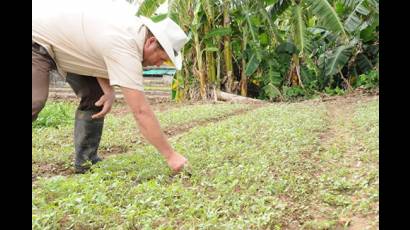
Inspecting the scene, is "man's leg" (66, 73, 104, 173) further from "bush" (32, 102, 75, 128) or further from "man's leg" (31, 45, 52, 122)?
"bush" (32, 102, 75, 128)

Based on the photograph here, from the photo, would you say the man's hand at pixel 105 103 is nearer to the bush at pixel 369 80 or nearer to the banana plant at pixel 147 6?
the banana plant at pixel 147 6

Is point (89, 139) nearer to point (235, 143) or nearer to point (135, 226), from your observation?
point (235, 143)

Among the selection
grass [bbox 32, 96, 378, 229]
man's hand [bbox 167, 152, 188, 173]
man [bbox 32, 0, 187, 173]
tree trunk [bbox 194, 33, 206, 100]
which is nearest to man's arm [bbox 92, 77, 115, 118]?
man [bbox 32, 0, 187, 173]

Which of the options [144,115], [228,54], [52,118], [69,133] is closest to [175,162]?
[144,115]

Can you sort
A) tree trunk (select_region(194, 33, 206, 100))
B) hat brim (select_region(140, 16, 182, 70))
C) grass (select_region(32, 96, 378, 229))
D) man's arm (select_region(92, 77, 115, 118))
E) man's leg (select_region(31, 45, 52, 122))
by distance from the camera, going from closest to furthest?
grass (select_region(32, 96, 378, 229)), hat brim (select_region(140, 16, 182, 70)), man's leg (select_region(31, 45, 52, 122)), man's arm (select_region(92, 77, 115, 118)), tree trunk (select_region(194, 33, 206, 100))

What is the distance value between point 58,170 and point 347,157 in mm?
2616

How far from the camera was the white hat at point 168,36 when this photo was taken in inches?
135

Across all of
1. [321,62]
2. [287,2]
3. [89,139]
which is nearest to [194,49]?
[287,2]

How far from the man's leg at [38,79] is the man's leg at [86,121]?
45 centimetres

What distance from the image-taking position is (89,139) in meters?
4.20

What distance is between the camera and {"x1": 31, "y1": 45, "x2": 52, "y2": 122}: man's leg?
142 inches

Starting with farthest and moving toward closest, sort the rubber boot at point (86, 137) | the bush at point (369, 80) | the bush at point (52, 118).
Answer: the bush at point (369, 80) → the bush at point (52, 118) → the rubber boot at point (86, 137)

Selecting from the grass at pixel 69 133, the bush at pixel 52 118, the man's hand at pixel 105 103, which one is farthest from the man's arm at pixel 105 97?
the bush at pixel 52 118

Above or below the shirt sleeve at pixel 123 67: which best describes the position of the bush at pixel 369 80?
below
